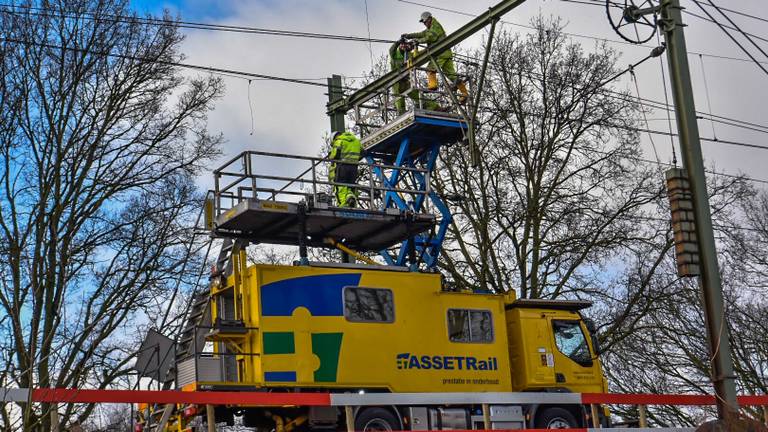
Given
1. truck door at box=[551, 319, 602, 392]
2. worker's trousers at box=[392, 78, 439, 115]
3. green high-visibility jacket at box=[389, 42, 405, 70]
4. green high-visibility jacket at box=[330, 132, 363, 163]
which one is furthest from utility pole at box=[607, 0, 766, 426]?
green high-visibility jacket at box=[389, 42, 405, 70]

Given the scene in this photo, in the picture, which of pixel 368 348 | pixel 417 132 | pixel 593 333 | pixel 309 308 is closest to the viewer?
pixel 309 308

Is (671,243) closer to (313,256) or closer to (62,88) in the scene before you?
(313,256)

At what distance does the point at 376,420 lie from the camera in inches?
645

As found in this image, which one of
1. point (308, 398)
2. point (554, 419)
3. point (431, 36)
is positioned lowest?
point (554, 419)

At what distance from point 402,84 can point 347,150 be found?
388 cm

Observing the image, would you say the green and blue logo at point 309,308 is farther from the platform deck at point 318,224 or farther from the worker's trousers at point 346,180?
the worker's trousers at point 346,180

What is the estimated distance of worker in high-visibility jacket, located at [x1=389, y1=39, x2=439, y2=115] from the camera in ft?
74.3

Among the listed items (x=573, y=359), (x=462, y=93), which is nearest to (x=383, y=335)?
(x=573, y=359)

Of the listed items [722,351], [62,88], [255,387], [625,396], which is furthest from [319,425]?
[62,88]

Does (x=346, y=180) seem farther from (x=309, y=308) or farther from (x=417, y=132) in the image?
(x=309, y=308)

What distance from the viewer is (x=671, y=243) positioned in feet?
90.4

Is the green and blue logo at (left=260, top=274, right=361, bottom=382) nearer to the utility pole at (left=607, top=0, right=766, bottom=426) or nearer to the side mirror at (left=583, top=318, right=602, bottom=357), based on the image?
the side mirror at (left=583, top=318, right=602, bottom=357)

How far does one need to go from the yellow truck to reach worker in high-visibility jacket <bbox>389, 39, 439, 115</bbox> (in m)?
5.20

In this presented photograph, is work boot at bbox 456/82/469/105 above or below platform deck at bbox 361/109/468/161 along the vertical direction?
above
